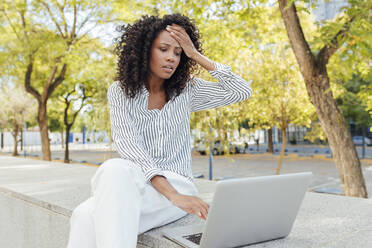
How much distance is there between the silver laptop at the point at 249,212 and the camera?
1.56m

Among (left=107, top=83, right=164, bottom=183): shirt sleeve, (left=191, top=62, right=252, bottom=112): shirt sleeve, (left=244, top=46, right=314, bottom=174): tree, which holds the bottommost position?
(left=107, top=83, right=164, bottom=183): shirt sleeve

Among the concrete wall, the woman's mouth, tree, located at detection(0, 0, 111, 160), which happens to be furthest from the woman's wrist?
tree, located at detection(0, 0, 111, 160)

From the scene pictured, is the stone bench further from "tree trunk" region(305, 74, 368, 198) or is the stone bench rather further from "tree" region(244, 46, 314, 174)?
"tree" region(244, 46, 314, 174)

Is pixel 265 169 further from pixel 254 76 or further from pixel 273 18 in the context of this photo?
pixel 273 18

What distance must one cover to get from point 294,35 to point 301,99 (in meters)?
5.16

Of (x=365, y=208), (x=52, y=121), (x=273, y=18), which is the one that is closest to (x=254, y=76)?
(x=273, y=18)

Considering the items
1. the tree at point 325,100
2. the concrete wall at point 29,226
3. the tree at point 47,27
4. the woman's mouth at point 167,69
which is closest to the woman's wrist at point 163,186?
the woman's mouth at point 167,69

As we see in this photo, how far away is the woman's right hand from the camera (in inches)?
72.0

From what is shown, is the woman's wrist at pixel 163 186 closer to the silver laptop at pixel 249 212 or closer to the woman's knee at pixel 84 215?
the silver laptop at pixel 249 212

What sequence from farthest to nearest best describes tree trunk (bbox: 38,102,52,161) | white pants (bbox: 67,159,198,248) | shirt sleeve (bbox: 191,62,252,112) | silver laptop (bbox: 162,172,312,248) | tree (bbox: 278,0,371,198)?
tree trunk (bbox: 38,102,52,161) < tree (bbox: 278,0,371,198) < shirt sleeve (bbox: 191,62,252,112) < white pants (bbox: 67,159,198,248) < silver laptop (bbox: 162,172,312,248)

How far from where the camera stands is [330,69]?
768 centimetres

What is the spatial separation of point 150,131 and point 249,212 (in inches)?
33.8

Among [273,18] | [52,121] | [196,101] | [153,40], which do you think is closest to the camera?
[153,40]

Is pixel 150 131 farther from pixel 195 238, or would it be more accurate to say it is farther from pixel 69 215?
pixel 69 215
